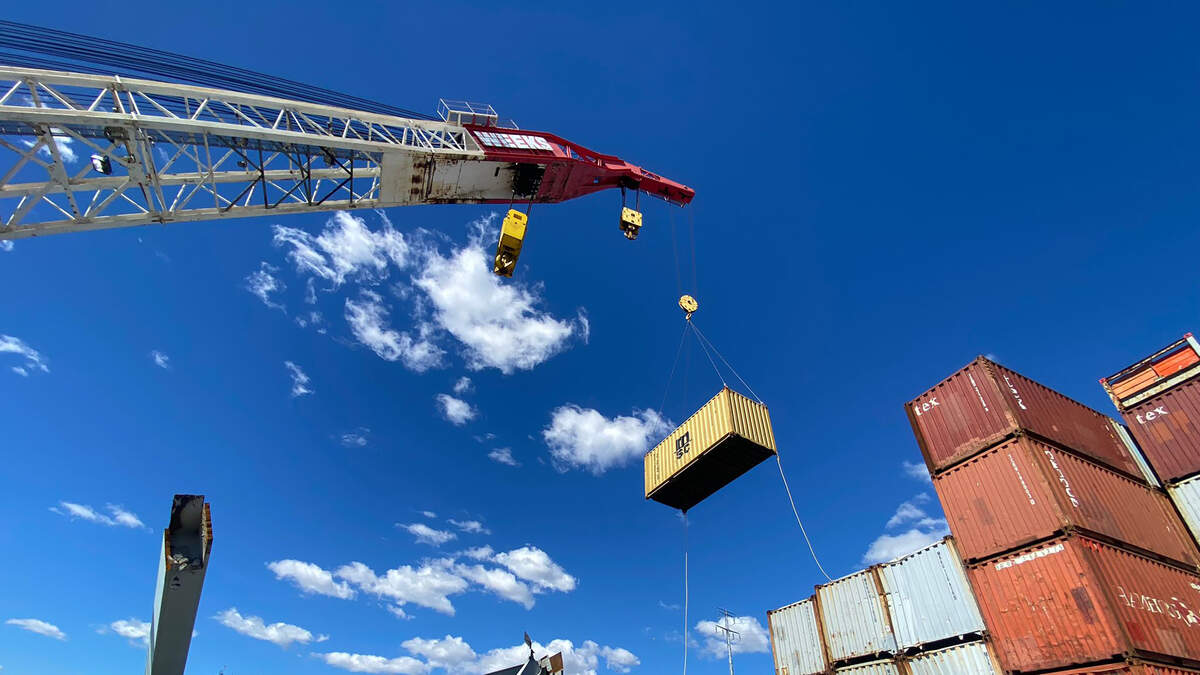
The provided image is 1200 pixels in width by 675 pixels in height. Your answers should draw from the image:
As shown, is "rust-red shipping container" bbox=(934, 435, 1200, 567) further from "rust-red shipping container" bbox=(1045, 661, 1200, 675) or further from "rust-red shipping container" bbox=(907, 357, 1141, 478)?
"rust-red shipping container" bbox=(1045, 661, 1200, 675)

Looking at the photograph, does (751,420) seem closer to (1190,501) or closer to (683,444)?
(683,444)

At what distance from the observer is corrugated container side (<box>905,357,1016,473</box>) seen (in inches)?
666

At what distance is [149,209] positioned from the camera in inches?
639

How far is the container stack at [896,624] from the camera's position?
613 inches

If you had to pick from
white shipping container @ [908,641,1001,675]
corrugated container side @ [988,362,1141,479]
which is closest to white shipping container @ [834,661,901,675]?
white shipping container @ [908,641,1001,675]

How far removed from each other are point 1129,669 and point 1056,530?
10.2 ft

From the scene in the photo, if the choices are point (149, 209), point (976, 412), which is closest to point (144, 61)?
point (149, 209)

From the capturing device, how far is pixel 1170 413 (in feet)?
61.8

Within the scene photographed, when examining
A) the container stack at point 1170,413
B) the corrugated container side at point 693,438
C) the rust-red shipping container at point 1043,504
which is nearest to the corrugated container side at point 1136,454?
the container stack at point 1170,413

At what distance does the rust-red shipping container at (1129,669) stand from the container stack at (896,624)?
2.07 metres

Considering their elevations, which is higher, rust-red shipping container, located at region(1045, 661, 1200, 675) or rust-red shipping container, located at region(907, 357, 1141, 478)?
rust-red shipping container, located at region(907, 357, 1141, 478)

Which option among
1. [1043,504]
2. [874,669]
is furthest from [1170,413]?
[874,669]

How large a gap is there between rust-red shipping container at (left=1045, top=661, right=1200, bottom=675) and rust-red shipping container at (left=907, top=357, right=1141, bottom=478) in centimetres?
594

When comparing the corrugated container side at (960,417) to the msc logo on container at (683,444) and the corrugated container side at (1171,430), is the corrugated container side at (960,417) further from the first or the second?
the msc logo on container at (683,444)
